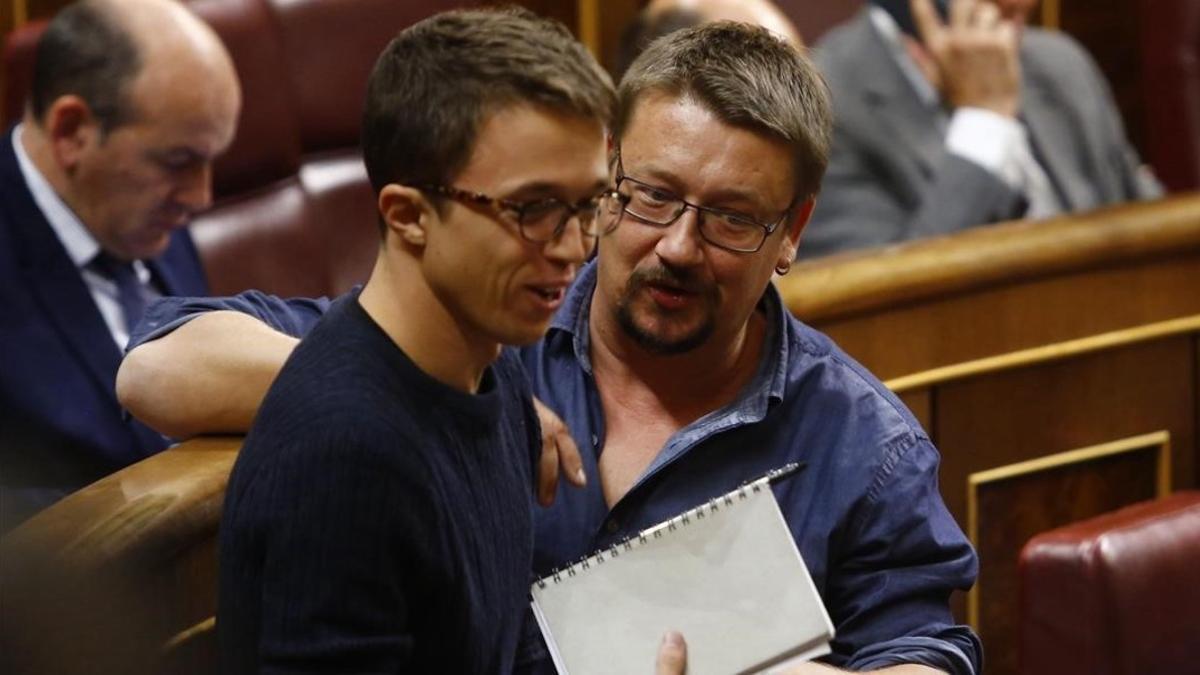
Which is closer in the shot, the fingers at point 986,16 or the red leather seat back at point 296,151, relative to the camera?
the red leather seat back at point 296,151

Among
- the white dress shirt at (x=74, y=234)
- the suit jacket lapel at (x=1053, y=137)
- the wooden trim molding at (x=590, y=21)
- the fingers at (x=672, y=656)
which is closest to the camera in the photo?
the fingers at (x=672, y=656)

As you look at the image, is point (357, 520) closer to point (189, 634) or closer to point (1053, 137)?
point (189, 634)

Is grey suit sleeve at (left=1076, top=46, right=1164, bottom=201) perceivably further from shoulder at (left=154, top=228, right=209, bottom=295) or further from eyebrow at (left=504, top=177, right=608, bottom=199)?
eyebrow at (left=504, top=177, right=608, bottom=199)

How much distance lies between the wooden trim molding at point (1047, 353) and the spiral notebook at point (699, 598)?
0.68 m

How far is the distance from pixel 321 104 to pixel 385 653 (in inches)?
53.0

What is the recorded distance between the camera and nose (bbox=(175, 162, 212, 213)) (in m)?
1.77

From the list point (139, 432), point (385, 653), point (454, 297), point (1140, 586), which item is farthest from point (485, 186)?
point (139, 432)

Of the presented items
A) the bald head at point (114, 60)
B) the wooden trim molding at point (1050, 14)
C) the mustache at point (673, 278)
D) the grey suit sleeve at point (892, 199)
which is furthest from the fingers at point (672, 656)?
the wooden trim molding at point (1050, 14)

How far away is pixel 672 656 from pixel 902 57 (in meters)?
1.41

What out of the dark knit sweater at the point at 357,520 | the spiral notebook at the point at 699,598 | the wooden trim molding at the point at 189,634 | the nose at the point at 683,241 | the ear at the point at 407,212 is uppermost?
the ear at the point at 407,212

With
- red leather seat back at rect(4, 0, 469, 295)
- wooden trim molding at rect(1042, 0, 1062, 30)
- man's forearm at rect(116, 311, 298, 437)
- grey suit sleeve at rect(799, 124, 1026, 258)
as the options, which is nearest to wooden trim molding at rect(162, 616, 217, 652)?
man's forearm at rect(116, 311, 298, 437)

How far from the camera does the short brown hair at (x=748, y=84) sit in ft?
3.50

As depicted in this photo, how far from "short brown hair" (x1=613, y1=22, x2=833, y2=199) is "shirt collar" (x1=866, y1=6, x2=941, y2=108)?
1064 mm

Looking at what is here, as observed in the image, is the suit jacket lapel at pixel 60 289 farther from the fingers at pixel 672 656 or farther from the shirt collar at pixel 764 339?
the fingers at pixel 672 656
